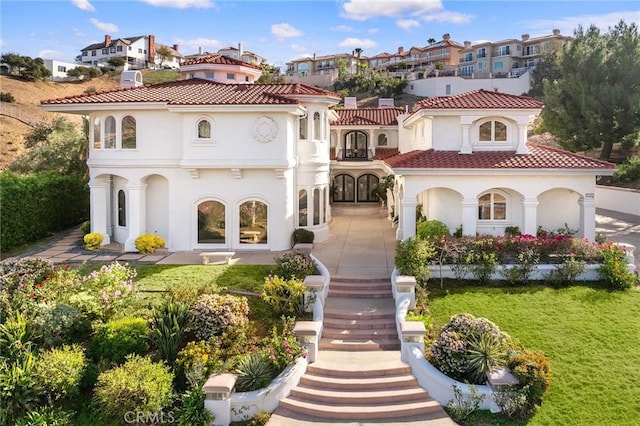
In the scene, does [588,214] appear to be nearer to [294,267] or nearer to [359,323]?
[359,323]

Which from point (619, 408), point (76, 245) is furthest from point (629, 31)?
point (76, 245)

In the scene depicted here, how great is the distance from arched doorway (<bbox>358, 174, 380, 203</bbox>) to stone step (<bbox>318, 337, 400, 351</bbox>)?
87.5 feet

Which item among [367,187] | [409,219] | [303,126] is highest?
[303,126]

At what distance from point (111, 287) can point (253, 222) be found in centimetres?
934

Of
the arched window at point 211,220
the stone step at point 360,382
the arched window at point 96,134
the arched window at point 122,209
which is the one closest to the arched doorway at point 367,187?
the arched window at point 211,220

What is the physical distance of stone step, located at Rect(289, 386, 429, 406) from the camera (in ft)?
39.1

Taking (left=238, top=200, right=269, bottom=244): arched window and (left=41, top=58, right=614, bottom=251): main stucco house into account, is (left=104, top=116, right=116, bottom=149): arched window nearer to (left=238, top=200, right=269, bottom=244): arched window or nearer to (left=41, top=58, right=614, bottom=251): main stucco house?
(left=41, top=58, right=614, bottom=251): main stucco house

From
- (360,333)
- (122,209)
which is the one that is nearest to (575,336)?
(360,333)

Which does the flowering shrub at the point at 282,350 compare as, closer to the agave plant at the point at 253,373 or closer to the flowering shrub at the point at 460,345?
the agave plant at the point at 253,373

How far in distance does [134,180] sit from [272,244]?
7338 mm

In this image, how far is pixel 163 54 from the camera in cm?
12119

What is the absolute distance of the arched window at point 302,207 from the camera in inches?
971


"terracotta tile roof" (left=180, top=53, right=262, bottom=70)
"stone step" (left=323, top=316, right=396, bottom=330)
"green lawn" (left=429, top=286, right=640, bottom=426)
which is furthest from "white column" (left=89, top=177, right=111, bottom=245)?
"green lawn" (left=429, top=286, right=640, bottom=426)

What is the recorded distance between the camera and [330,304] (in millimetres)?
16578
